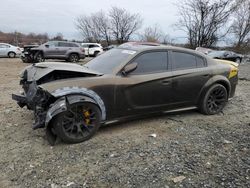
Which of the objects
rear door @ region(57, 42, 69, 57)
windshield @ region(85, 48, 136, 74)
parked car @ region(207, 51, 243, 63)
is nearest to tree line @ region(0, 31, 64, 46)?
rear door @ region(57, 42, 69, 57)

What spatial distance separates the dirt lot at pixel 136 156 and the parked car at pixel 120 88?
30cm

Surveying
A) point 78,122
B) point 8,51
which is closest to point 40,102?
point 78,122

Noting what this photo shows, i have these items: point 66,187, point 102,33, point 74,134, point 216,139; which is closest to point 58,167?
point 66,187

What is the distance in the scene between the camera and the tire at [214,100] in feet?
16.3

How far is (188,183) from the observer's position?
280cm

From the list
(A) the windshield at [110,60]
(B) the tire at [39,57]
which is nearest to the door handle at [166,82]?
(A) the windshield at [110,60]

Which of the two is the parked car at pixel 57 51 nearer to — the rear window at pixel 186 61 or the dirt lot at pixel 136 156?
the dirt lot at pixel 136 156

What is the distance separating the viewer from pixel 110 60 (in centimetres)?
445

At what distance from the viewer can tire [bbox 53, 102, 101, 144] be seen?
11.6ft

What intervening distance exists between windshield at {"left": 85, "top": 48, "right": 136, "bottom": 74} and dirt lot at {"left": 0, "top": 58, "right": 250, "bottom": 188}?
1.04 metres

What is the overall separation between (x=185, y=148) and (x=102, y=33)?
47.4 m

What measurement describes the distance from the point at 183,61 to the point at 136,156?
7.39 ft

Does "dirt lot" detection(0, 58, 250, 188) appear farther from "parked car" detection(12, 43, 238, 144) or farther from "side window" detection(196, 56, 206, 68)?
"side window" detection(196, 56, 206, 68)

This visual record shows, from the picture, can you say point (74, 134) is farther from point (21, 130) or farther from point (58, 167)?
point (21, 130)
